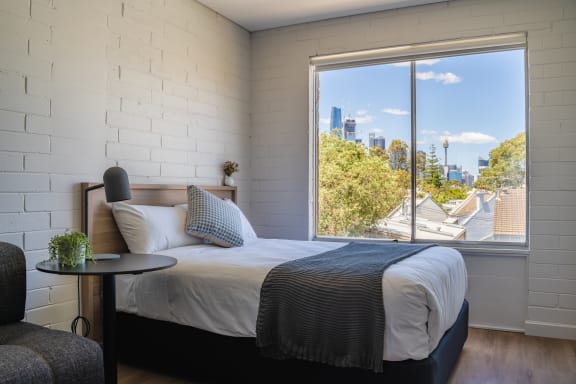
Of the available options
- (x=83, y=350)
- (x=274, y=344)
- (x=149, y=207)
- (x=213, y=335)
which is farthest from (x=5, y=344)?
(x=149, y=207)

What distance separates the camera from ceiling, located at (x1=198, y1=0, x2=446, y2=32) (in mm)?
4023


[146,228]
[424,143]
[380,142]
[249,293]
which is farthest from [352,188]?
[249,293]

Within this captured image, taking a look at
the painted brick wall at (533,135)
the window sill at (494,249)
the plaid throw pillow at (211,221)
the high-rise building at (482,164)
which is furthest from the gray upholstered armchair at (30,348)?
the high-rise building at (482,164)

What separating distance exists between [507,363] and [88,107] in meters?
3.12

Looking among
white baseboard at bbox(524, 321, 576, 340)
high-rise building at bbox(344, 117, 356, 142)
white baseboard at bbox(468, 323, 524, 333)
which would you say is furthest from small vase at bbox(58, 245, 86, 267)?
white baseboard at bbox(524, 321, 576, 340)

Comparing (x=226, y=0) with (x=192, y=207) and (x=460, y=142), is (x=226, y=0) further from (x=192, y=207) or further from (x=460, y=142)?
(x=460, y=142)

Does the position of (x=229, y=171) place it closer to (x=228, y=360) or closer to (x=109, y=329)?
(x=228, y=360)

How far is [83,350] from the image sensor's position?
1.85 m

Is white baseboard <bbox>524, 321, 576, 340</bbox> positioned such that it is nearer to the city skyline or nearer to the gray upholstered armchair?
the city skyline

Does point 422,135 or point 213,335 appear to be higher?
point 422,135

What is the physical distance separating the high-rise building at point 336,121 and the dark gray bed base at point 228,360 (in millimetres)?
2133

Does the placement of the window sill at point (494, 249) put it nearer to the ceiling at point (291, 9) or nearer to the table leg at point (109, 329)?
the ceiling at point (291, 9)

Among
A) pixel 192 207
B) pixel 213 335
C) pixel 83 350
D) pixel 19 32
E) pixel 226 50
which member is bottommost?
pixel 213 335

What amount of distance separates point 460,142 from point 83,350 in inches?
132
